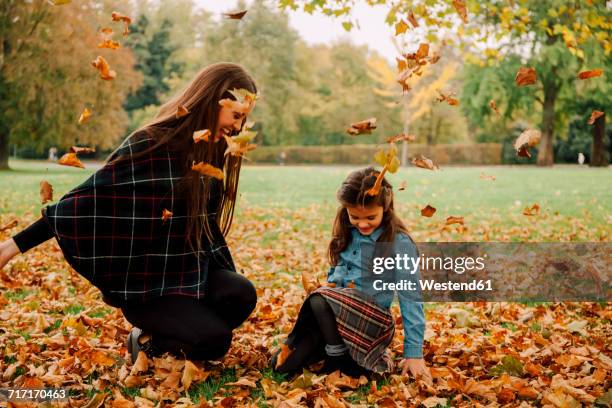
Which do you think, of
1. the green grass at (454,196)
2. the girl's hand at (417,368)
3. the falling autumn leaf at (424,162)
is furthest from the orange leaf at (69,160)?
the green grass at (454,196)

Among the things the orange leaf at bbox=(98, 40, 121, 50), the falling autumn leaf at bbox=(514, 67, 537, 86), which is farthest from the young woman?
the falling autumn leaf at bbox=(514, 67, 537, 86)

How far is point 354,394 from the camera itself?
2.69 meters

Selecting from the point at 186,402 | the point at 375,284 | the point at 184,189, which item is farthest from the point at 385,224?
the point at 186,402

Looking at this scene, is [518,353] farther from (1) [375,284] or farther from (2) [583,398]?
(1) [375,284]

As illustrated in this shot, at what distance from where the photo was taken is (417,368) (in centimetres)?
280

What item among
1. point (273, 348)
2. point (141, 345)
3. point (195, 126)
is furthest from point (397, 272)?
point (141, 345)

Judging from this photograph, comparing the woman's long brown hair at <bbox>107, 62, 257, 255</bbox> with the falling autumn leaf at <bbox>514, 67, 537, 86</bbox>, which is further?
the falling autumn leaf at <bbox>514, 67, 537, 86</bbox>

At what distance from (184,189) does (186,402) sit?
0.98 m

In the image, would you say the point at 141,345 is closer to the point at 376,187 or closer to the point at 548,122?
the point at 376,187

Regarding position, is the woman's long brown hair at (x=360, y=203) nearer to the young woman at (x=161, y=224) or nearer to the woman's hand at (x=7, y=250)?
the young woman at (x=161, y=224)

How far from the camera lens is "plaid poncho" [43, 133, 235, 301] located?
2725 millimetres

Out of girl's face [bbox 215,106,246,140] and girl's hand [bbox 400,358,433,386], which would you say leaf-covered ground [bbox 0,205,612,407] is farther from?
girl's face [bbox 215,106,246,140]

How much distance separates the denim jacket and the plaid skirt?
106 millimetres

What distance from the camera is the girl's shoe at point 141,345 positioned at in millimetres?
3035
